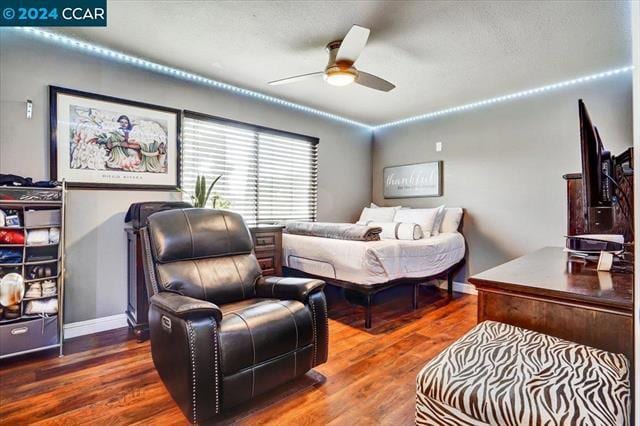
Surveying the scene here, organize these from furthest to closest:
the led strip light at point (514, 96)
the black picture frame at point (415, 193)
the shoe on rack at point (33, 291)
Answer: the black picture frame at point (415, 193) → the led strip light at point (514, 96) → the shoe on rack at point (33, 291)

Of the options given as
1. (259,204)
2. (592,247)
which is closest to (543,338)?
(592,247)

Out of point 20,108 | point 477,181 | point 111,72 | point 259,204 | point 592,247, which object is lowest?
point 592,247

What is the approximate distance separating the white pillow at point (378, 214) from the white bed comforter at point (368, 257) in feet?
2.81

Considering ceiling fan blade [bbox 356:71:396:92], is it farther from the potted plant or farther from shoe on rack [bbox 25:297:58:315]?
shoe on rack [bbox 25:297:58:315]

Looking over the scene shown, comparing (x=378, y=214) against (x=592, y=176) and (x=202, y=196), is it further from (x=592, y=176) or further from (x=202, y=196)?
(x=592, y=176)

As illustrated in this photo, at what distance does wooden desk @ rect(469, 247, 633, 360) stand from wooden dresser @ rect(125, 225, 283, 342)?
81.9 inches

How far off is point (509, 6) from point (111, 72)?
3030 mm

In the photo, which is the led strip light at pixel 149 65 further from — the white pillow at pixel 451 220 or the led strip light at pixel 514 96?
the white pillow at pixel 451 220

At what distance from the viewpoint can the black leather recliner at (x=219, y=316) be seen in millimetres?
1443

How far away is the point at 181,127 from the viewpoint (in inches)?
121

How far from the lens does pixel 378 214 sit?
4457 mm

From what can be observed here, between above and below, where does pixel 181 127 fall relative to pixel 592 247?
above

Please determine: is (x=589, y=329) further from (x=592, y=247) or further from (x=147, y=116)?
(x=147, y=116)

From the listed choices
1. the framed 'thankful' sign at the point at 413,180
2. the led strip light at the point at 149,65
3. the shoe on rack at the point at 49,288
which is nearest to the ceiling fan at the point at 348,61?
the led strip light at the point at 149,65
